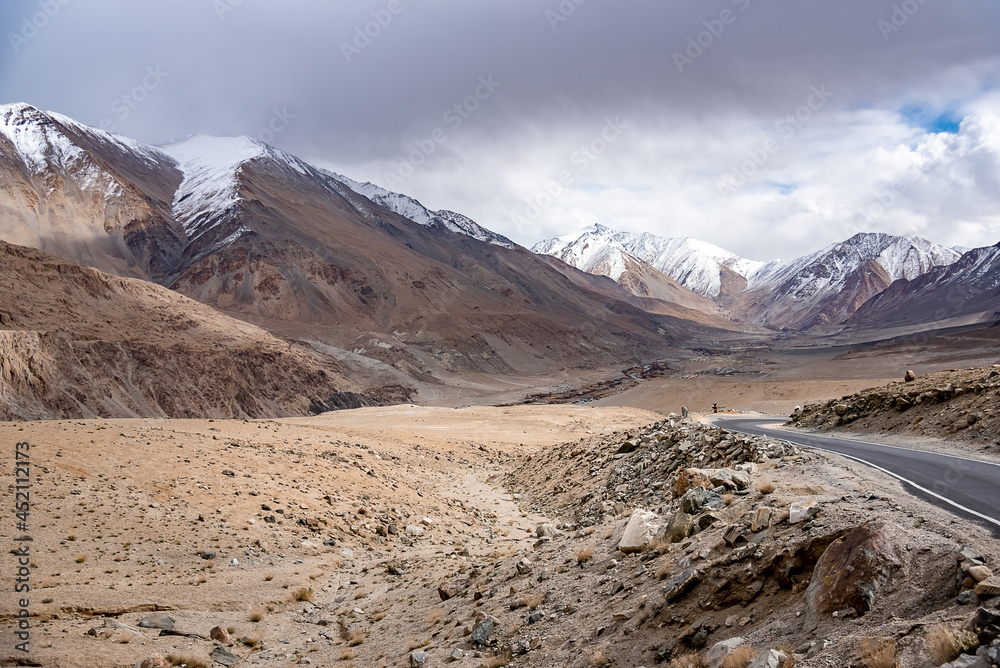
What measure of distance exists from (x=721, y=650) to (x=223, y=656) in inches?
313

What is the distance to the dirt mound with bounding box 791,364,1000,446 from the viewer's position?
17.3 m

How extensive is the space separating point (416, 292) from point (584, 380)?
4783cm

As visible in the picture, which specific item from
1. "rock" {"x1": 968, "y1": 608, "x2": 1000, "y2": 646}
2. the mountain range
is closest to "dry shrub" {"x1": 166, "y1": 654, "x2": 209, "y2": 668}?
"rock" {"x1": 968, "y1": 608, "x2": 1000, "y2": 646}

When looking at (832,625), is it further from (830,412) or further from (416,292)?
(416,292)

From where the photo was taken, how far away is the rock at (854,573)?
5.65m

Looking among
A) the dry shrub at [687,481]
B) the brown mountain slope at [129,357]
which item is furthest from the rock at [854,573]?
the brown mountain slope at [129,357]

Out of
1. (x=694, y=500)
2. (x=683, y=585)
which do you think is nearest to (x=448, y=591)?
(x=694, y=500)

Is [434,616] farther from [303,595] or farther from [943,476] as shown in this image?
[943,476]

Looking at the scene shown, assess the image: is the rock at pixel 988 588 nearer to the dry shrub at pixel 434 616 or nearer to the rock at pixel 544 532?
the dry shrub at pixel 434 616

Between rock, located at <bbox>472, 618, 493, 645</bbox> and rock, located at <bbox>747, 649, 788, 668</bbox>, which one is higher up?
rock, located at <bbox>747, 649, 788, 668</bbox>

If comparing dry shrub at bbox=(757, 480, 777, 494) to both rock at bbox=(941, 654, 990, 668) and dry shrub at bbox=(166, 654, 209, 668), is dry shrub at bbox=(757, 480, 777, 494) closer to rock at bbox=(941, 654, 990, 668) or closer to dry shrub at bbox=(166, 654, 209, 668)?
rock at bbox=(941, 654, 990, 668)

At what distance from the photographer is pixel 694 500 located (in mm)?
9891

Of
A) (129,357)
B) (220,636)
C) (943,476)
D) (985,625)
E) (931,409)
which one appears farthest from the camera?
(129,357)

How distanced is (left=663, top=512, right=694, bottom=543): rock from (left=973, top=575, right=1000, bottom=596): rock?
4242 mm
